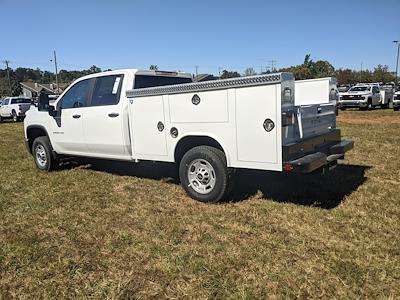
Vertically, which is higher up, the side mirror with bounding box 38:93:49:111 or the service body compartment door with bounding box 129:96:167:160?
the side mirror with bounding box 38:93:49:111

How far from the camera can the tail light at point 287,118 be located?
13.8ft

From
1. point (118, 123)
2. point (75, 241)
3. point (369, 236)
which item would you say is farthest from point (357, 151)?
point (75, 241)

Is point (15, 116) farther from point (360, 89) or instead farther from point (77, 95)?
point (360, 89)

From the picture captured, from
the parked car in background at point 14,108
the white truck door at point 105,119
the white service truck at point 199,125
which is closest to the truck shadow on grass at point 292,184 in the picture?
the white service truck at point 199,125

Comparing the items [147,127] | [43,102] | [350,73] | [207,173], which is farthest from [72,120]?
[350,73]

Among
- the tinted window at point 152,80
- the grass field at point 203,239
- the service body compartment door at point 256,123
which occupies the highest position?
the tinted window at point 152,80

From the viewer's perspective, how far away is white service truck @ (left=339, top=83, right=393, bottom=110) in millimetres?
23984

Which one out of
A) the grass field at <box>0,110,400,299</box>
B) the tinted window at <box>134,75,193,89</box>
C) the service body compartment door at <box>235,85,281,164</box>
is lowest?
the grass field at <box>0,110,400,299</box>

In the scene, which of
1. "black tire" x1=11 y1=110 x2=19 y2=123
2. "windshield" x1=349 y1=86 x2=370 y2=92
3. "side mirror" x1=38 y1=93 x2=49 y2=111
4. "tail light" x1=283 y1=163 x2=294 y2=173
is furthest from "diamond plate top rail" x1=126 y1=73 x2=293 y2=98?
"black tire" x1=11 y1=110 x2=19 y2=123

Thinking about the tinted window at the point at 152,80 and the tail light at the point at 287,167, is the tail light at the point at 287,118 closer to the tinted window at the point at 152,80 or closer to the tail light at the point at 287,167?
the tail light at the point at 287,167

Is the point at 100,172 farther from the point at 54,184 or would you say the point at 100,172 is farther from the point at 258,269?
the point at 258,269

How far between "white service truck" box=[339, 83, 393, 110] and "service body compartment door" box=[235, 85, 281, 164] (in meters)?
21.5

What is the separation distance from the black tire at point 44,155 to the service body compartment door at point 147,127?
2.60 metres

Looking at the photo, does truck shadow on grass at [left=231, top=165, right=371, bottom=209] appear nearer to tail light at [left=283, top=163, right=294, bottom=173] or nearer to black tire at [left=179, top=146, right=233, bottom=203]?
black tire at [left=179, top=146, right=233, bottom=203]
